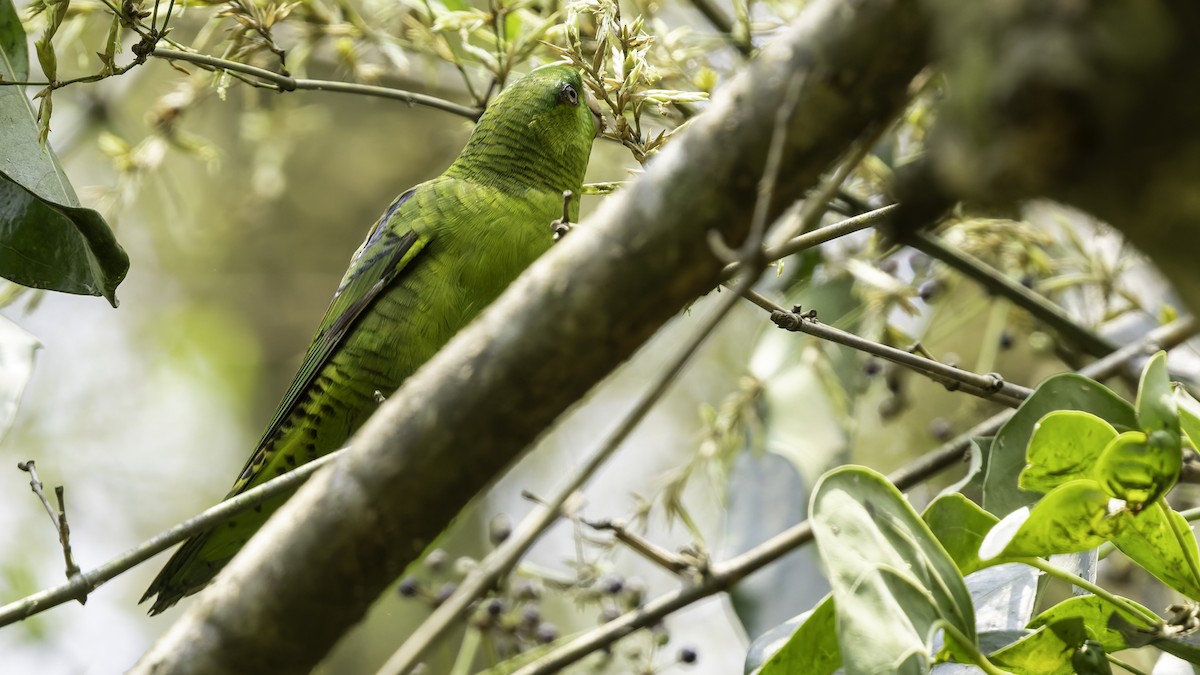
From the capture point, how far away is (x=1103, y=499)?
3.69 ft

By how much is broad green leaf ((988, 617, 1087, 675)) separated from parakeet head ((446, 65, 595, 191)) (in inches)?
62.9

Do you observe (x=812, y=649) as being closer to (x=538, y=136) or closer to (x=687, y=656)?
(x=687, y=656)

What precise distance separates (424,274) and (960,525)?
1.41 metres

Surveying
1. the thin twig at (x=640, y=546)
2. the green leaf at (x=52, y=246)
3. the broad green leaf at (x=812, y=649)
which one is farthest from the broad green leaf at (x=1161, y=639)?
the green leaf at (x=52, y=246)

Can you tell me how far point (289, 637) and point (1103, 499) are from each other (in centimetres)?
89

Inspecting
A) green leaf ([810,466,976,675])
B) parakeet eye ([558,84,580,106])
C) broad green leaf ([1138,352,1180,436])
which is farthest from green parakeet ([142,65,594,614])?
broad green leaf ([1138,352,1180,436])

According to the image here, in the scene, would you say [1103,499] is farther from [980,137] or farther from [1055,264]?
[1055,264]

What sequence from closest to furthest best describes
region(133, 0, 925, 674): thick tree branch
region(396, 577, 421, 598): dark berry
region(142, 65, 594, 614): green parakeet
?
region(133, 0, 925, 674): thick tree branch → region(142, 65, 594, 614): green parakeet → region(396, 577, 421, 598): dark berry

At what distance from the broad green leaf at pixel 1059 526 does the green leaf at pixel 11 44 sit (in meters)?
1.73

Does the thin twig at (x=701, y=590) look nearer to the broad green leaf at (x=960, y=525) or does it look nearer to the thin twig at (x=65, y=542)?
the broad green leaf at (x=960, y=525)

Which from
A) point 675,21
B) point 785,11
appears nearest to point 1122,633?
point 785,11

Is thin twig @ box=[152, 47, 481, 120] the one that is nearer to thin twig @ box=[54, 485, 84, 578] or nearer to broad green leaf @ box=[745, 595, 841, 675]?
thin twig @ box=[54, 485, 84, 578]

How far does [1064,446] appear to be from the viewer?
1.21 metres

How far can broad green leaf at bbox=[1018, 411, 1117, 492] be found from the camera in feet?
3.90
